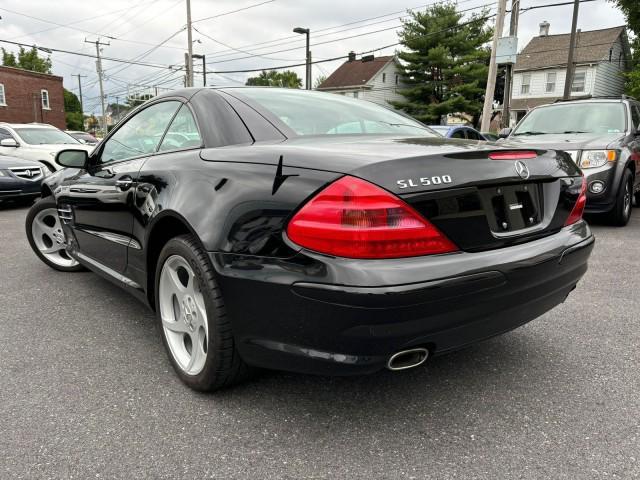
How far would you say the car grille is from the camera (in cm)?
863

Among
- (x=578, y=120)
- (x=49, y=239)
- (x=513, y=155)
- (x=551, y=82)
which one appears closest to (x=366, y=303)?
(x=513, y=155)

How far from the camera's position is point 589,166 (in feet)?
20.4

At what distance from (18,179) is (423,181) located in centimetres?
868

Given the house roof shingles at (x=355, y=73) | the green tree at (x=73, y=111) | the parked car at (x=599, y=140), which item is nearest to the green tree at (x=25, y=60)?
the green tree at (x=73, y=111)

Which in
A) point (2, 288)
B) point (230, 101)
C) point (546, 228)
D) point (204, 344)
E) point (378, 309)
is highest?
point (230, 101)

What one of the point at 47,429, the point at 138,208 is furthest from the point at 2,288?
the point at 47,429

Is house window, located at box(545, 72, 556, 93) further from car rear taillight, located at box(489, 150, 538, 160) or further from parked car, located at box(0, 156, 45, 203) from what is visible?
car rear taillight, located at box(489, 150, 538, 160)

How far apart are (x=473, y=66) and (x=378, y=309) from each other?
3604 centimetres

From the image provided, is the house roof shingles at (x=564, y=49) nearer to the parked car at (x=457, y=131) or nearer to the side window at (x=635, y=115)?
the parked car at (x=457, y=131)

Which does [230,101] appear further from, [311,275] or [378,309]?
[378,309]

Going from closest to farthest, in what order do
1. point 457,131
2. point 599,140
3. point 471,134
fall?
point 599,140 < point 457,131 < point 471,134

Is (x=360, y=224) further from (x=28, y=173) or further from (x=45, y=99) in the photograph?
(x=45, y=99)

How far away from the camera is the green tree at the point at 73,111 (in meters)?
58.4

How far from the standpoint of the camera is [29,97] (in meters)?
35.5
